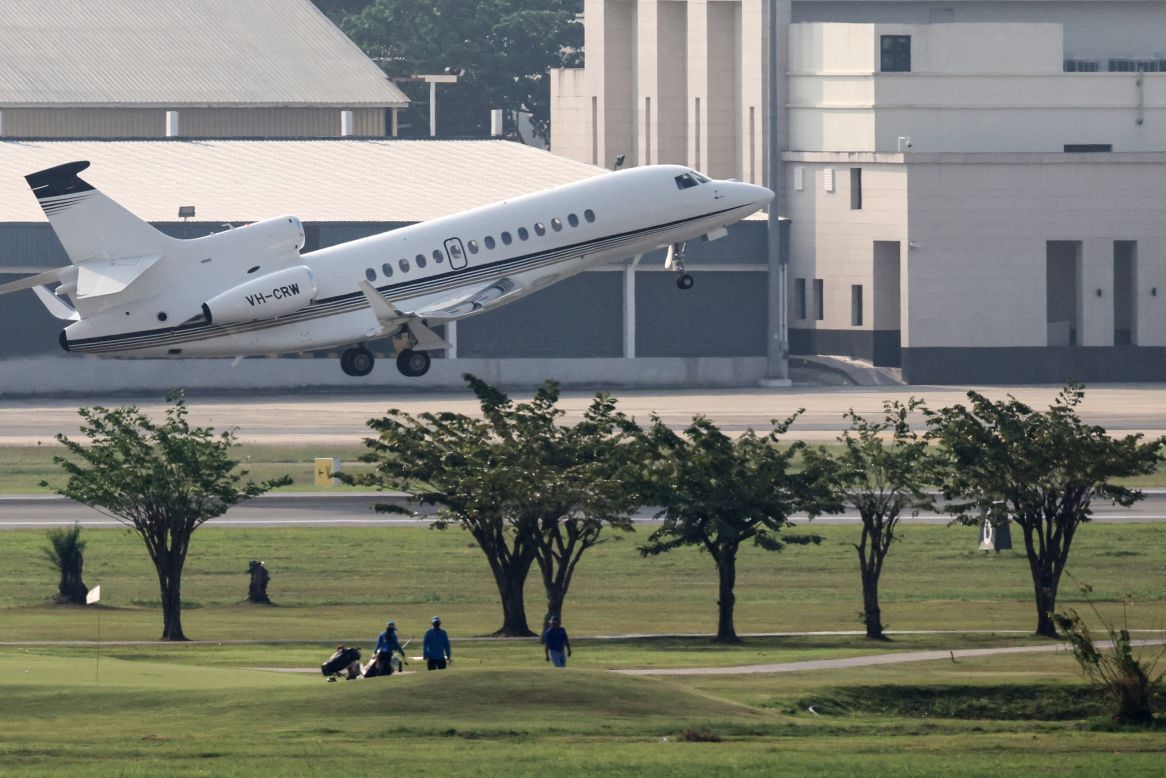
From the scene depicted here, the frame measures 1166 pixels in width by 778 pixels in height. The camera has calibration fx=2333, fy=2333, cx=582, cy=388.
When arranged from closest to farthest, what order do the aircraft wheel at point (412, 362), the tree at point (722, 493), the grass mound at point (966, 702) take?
the grass mound at point (966, 702) → the tree at point (722, 493) → the aircraft wheel at point (412, 362)

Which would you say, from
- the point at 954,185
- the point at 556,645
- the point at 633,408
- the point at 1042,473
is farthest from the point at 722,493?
the point at 954,185

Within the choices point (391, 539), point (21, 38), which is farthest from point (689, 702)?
point (21, 38)

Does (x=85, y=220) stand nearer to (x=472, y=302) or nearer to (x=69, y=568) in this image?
(x=472, y=302)

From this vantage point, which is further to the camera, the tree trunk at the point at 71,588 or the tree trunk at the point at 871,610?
the tree trunk at the point at 71,588

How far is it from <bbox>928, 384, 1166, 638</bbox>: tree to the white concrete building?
5977 cm

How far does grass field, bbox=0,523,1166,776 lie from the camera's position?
32.8m

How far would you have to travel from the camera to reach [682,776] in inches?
1214

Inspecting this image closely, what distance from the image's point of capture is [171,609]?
2137 inches

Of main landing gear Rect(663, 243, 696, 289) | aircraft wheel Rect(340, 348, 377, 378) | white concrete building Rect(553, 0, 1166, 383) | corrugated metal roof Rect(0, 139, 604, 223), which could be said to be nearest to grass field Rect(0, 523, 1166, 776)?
aircraft wheel Rect(340, 348, 377, 378)

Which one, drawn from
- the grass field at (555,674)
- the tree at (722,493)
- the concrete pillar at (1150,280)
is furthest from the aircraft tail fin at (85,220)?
the concrete pillar at (1150,280)

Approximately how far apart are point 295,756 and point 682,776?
5.58 meters

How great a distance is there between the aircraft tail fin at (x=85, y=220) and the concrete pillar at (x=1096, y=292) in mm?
58571

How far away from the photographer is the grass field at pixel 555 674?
3284 centimetres

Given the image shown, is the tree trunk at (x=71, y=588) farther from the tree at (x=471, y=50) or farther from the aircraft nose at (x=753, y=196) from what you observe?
the tree at (x=471, y=50)
